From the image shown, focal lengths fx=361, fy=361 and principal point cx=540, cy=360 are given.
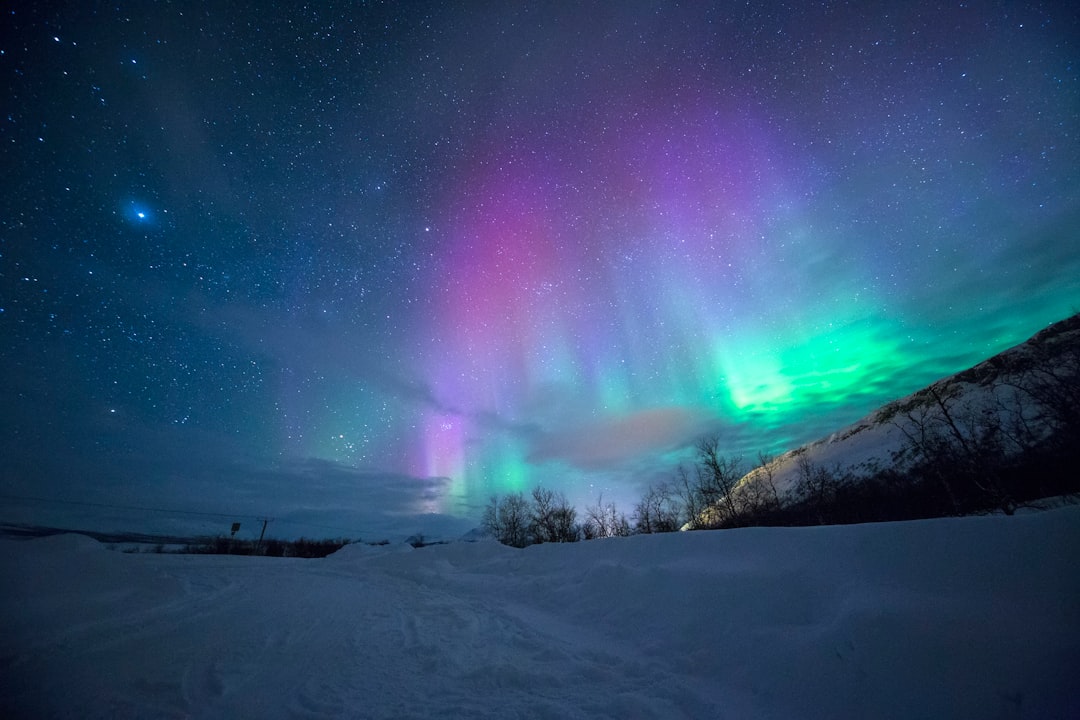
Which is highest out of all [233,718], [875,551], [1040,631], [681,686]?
[875,551]

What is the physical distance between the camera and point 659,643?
6.38 meters

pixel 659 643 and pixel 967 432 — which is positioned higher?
pixel 967 432

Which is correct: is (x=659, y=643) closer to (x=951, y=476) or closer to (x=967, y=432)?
(x=951, y=476)

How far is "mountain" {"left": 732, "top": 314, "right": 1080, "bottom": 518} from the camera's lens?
3684cm

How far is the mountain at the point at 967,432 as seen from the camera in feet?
121

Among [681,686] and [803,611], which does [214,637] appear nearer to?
[681,686]

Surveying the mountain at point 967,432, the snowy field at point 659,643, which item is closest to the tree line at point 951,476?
the mountain at point 967,432

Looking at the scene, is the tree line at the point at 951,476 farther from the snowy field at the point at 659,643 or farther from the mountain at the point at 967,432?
the snowy field at the point at 659,643

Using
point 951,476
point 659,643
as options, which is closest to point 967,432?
point 951,476

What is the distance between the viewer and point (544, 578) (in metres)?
→ 11.9

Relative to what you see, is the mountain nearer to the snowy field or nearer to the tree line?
the tree line

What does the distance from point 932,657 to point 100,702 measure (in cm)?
889

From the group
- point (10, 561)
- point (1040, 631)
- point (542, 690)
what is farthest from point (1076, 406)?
point (10, 561)

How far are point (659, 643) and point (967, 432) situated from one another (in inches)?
3864
